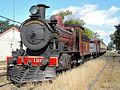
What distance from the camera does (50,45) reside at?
1391 centimetres

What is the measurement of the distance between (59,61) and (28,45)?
1.90 metres

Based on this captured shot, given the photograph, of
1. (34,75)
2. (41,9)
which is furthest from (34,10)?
(34,75)

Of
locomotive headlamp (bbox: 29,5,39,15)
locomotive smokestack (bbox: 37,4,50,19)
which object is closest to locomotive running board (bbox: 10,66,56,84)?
locomotive headlamp (bbox: 29,5,39,15)

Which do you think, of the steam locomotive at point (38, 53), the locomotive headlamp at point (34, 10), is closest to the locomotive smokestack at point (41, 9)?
the steam locomotive at point (38, 53)

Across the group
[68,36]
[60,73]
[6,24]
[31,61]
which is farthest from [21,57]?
[6,24]

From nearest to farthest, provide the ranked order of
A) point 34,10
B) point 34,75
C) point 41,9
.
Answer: point 34,75 → point 34,10 → point 41,9

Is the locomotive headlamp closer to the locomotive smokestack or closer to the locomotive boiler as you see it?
the locomotive boiler

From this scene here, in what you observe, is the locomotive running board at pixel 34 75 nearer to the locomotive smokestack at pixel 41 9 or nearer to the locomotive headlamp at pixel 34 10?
the locomotive headlamp at pixel 34 10

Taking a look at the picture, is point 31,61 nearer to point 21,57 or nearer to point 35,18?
point 21,57

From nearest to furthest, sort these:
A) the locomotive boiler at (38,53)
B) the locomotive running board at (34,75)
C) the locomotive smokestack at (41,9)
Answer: the locomotive running board at (34,75)
the locomotive boiler at (38,53)
the locomotive smokestack at (41,9)

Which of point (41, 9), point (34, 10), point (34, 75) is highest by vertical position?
point (41, 9)

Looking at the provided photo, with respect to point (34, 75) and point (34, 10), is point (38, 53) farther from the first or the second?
point (34, 10)

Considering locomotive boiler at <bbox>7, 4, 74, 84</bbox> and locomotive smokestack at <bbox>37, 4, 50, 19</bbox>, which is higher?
locomotive smokestack at <bbox>37, 4, 50, 19</bbox>

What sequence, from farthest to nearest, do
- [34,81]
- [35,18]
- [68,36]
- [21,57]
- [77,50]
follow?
[77,50]
[68,36]
[35,18]
[21,57]
[34,81]
